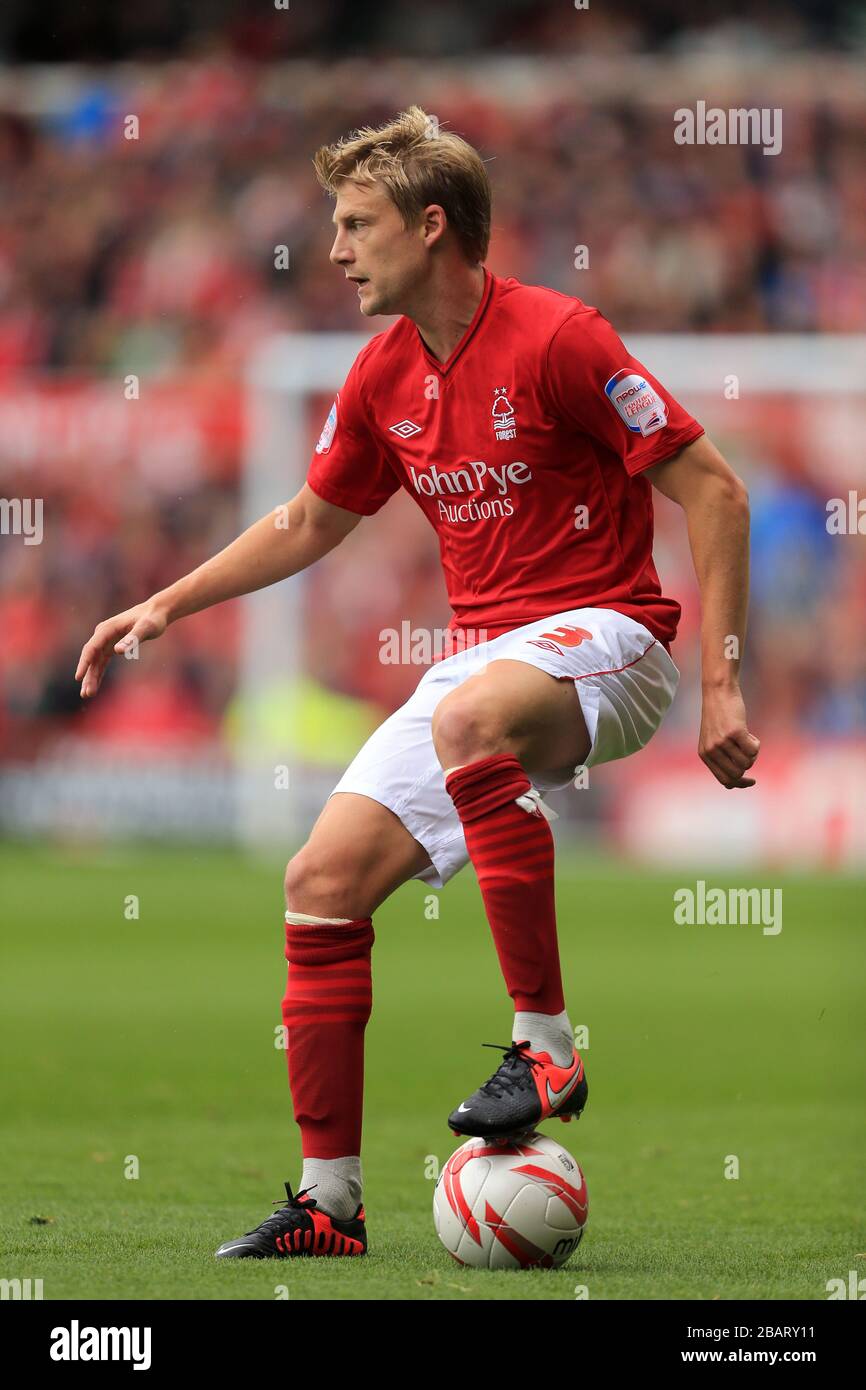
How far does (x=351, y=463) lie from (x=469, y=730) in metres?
1.00

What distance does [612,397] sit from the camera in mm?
4074

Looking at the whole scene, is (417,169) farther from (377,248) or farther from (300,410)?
(300,410)

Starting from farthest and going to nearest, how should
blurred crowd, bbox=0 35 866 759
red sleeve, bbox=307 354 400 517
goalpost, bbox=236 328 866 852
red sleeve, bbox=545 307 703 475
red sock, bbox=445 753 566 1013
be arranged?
1. blurred crowd, bbox=0 35 866 759
2. goalpost, bbox=236 328 866 852
3. red sleeve, bbox=307 354 400 517
4. red sleeve, bbox=545 307 703 475
5. red sock, bbox=445 753 566 1013

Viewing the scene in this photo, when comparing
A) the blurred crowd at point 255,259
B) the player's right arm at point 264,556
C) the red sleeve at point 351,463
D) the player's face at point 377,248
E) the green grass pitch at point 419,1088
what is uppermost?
the blurred crowd at point 255,259

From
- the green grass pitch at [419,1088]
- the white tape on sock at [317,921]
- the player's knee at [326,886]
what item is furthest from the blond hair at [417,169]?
the green grass pitch at [419,1088]

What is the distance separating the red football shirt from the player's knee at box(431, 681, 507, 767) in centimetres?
35

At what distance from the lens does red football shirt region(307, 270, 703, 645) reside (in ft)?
13.5

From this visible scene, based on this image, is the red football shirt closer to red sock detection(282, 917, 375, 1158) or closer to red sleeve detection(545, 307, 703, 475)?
red sleeve detection(545, 307, 703, 475)

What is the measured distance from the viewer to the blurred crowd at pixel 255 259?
1688 centimetres

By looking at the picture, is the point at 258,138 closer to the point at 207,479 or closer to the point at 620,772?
the point at 207,479

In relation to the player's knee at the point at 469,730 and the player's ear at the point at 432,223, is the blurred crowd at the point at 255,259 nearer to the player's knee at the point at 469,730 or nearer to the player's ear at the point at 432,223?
the player's ear at the point at 432,223

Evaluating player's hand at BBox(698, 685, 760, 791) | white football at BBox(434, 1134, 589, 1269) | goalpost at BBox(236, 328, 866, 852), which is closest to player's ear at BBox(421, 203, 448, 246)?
player's hand at BBox(698, 685, 760, 791)

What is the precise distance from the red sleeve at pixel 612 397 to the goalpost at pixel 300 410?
36.0 feet

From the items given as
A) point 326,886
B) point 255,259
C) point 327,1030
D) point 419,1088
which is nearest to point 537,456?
point 326,886
